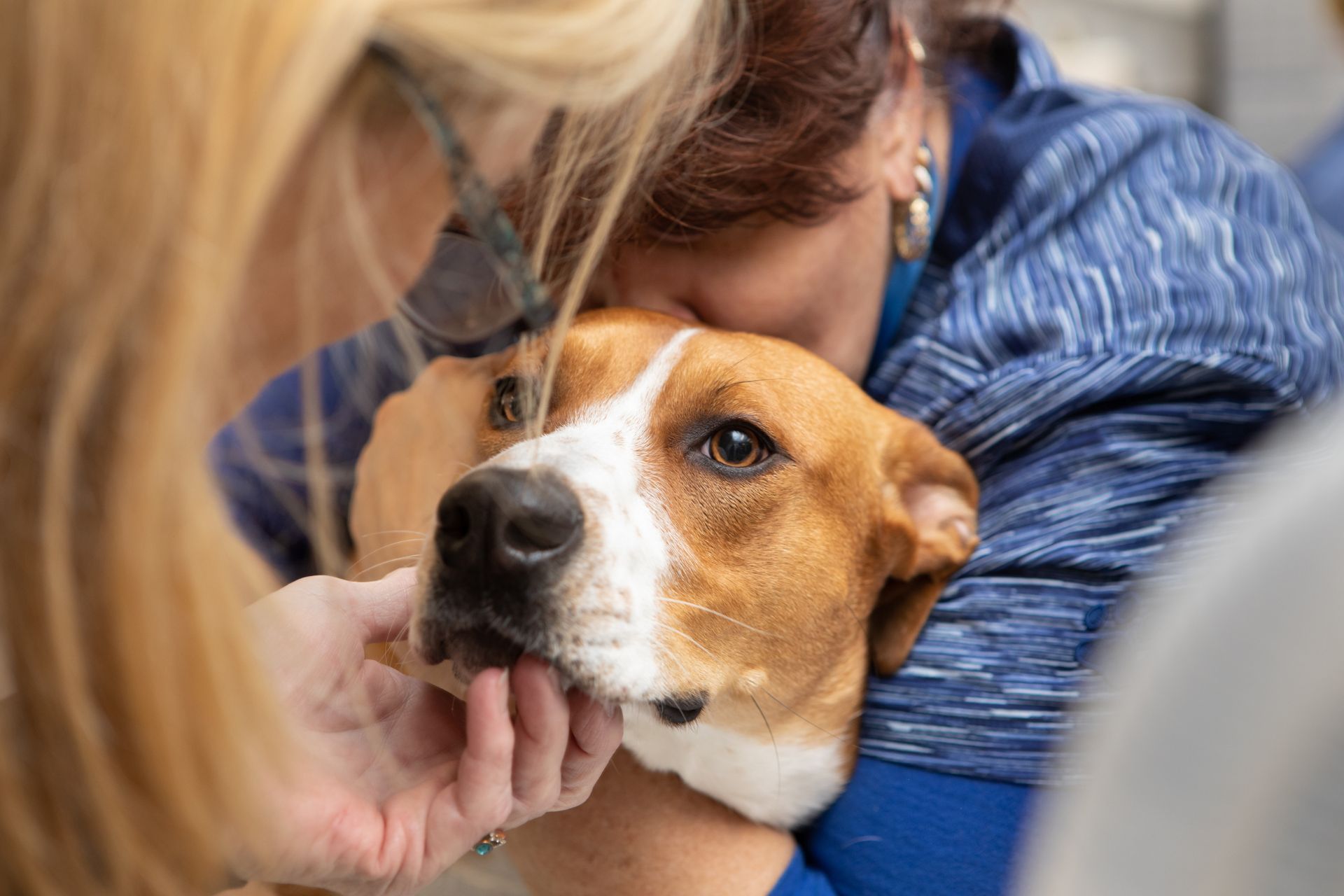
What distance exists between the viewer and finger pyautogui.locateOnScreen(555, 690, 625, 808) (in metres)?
1.19

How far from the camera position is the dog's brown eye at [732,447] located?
1.46 meters

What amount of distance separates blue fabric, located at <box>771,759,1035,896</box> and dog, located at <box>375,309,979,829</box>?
3.3 inches

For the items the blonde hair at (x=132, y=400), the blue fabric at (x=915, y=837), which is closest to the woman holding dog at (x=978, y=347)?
the blue fabric at (x=915, y=837)

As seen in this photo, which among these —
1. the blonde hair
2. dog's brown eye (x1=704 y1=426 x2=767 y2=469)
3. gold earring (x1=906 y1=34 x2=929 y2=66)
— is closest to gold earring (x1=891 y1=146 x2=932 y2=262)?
gold earring (x1=906 y1=34 x2=929 y2=66)

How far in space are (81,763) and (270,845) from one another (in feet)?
0.81

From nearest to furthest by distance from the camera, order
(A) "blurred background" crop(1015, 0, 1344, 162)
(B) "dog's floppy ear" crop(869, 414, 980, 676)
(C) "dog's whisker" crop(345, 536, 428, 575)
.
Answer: (C) "dog's whisker" crop(345, 536, 428, 575)
(B) "dog's floppy ear" crop(869, 414, 980, 676)
(A) "blurred background" crop(1015, 0, 1344, 162)

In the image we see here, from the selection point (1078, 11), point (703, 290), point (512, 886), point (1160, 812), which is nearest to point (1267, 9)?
point (1078, 11)

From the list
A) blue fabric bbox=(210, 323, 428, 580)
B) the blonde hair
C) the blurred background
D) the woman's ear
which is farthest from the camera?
the blurred background

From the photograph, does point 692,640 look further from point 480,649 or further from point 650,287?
point 650,287

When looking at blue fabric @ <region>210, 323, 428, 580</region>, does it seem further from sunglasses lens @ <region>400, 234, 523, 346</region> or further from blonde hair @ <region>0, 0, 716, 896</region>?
blonde hair @ <region>0, 0, 716, 896</region>

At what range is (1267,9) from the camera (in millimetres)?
4500

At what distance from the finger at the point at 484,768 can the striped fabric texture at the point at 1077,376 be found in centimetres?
68

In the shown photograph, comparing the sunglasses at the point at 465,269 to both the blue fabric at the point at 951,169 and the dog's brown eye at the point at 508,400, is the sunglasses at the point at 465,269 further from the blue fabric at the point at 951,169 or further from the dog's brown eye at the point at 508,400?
the blue fabric at the point at 951,169

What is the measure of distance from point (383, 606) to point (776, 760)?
65 centimetres
